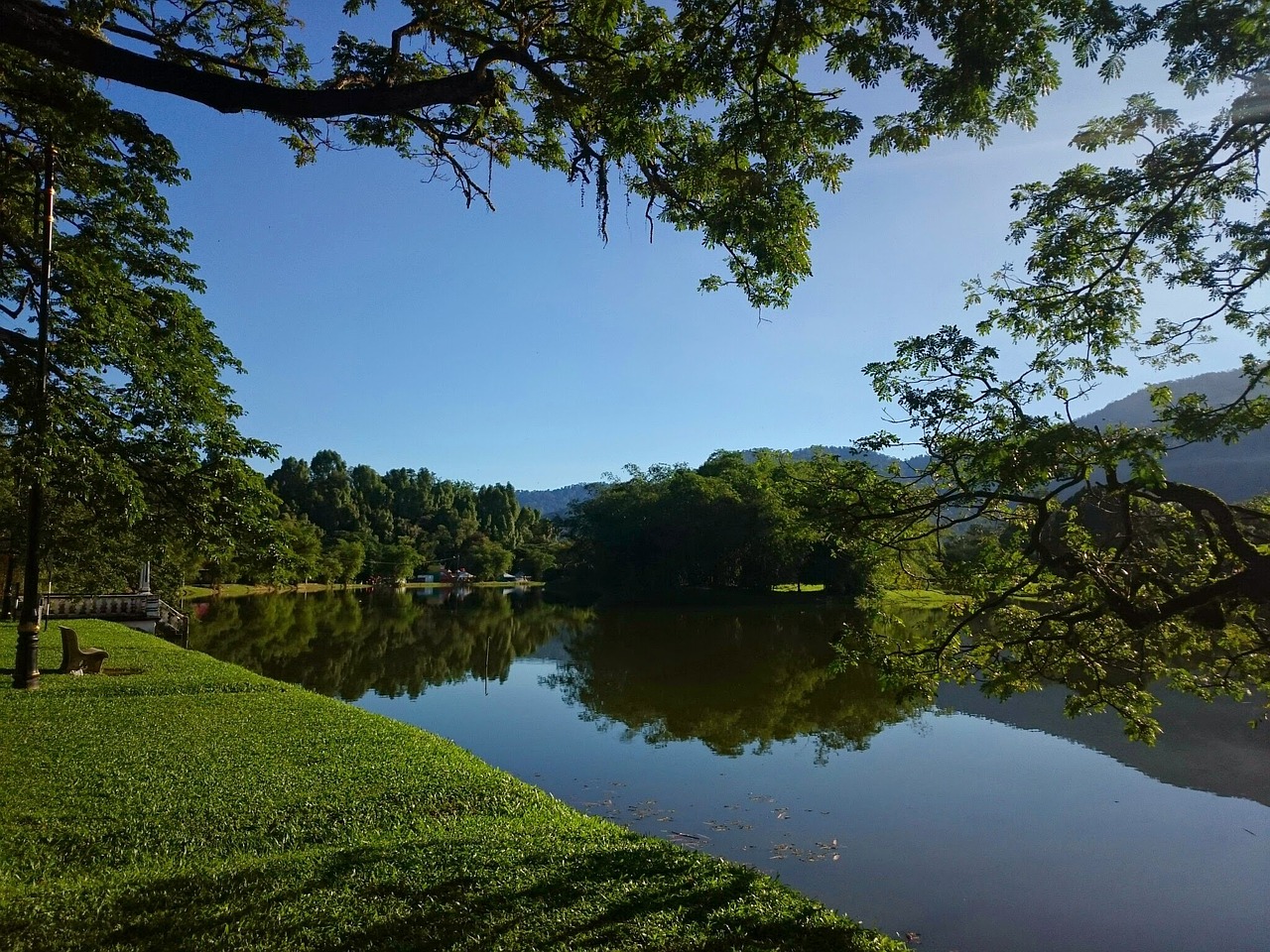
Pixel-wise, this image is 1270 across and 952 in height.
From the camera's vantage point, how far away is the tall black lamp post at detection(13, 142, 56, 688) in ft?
24.2

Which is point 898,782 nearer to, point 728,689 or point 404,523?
point 728,689

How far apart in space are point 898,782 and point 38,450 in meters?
12.2

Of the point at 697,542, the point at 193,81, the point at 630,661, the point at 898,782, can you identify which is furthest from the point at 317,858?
the point at 697,542

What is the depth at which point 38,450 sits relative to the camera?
7199 mm

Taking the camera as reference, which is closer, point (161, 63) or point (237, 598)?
point (161, 63)

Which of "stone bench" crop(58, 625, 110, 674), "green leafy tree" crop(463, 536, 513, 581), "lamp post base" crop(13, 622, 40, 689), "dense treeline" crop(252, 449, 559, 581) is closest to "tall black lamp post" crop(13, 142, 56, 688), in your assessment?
"lamp post base" crop(13, 622, 40, 689)

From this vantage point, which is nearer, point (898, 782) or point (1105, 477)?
point (1105, 477)

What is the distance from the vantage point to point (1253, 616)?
5781 millimetres

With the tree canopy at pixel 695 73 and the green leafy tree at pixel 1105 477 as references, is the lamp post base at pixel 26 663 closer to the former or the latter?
the tree canopy at pixel 695 73

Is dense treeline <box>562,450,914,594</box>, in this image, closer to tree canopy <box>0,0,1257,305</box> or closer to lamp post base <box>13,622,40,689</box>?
lamp post base <box>13,622,40,689</box>

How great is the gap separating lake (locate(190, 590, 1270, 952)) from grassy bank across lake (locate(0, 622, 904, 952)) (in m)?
2.35

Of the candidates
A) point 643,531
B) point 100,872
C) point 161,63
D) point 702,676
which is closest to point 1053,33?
point 161,63

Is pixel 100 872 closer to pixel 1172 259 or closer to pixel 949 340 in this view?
pixel 949 340

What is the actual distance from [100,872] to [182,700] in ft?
26.9
